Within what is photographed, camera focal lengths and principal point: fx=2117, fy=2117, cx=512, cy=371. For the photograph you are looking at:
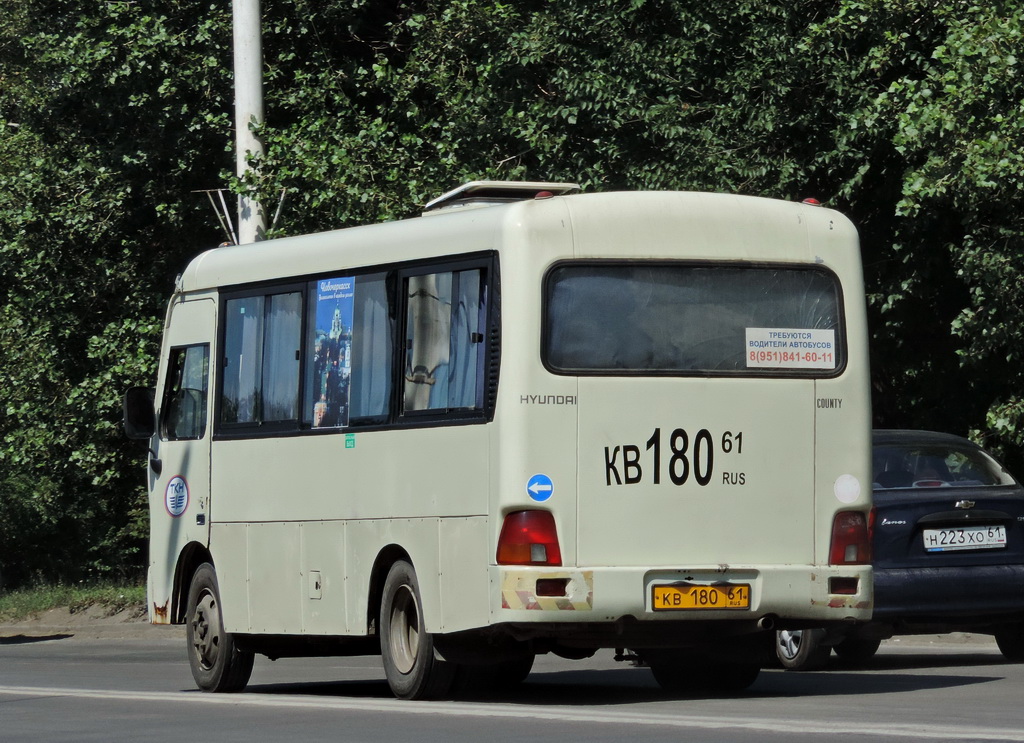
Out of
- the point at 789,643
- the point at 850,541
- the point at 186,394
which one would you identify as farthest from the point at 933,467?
the point at 186,394

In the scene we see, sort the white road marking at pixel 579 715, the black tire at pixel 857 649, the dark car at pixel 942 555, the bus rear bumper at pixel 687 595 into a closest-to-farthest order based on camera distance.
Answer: the white road marking at pixel 579 715 → the bus rear bumper at pixel 687 595 → the dark car at pixel 942 555 → the black tire at pixel 857 649

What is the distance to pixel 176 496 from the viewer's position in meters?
15.1

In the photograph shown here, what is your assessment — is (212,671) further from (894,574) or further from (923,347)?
(923,347)

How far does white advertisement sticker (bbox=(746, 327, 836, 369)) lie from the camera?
12.0m

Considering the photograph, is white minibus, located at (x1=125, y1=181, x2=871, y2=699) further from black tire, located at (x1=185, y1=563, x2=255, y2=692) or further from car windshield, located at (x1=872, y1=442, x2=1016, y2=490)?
car windshield, located at (x1=872, y1=442, x2=1016, y2=490)

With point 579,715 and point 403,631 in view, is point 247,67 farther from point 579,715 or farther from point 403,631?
point 579,715

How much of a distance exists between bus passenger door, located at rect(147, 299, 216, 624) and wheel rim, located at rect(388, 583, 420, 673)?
2.60m

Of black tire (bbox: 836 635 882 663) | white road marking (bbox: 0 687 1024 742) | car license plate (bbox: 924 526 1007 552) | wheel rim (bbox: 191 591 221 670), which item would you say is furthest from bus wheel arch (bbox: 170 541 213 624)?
car license plate (bbox: 924 526 1007 552)

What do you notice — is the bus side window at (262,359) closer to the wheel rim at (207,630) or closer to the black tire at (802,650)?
the wheel rim at (207,630)

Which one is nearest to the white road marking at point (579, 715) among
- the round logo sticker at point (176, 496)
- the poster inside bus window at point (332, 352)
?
the round logo sticker at point (176, 496)

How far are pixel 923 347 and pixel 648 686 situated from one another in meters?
9.52

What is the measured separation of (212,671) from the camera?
14633 mm

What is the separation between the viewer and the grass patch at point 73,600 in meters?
28.5

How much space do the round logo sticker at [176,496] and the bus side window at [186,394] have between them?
12.6 inches
